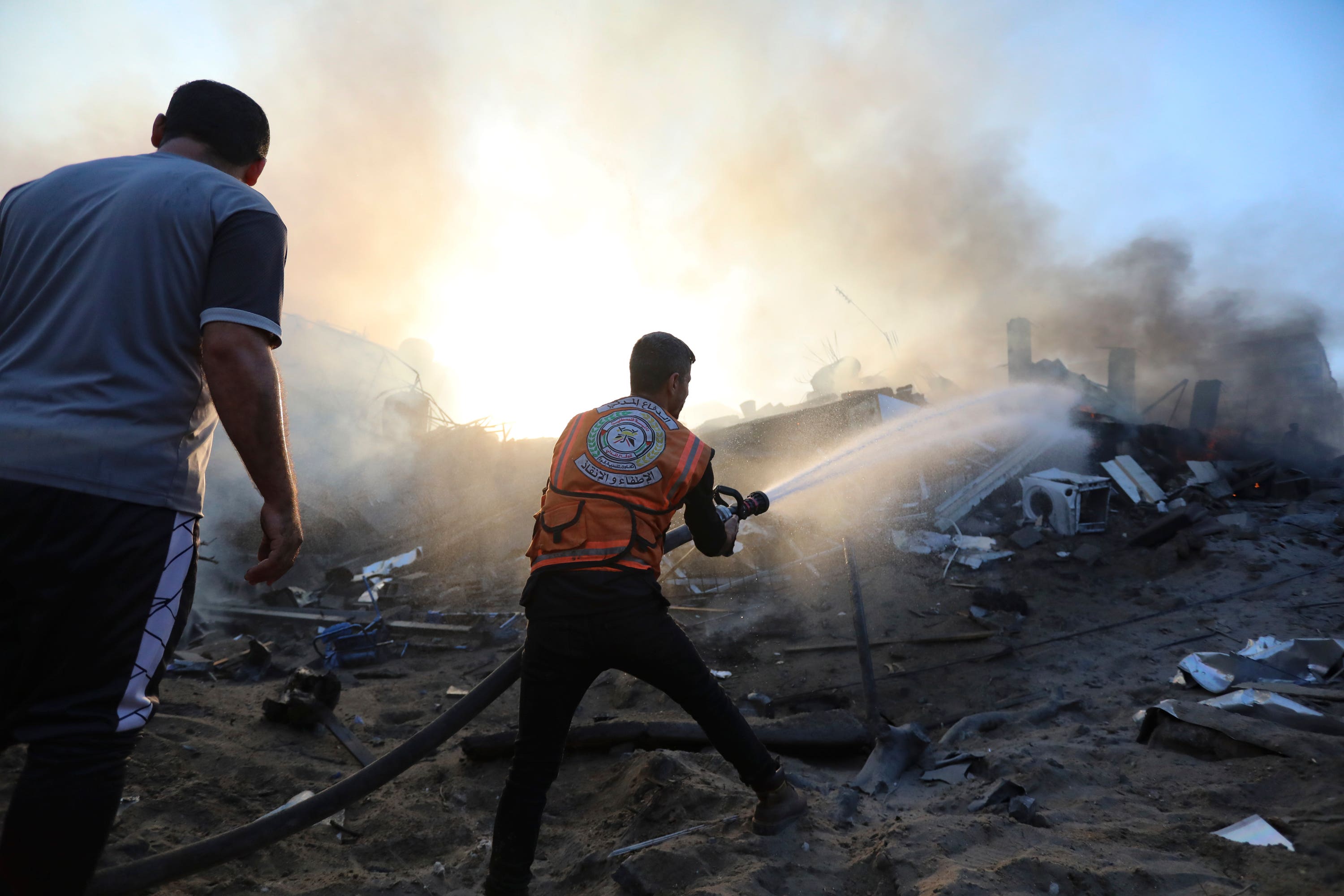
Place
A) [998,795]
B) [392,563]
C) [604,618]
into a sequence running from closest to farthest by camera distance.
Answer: [604,618], [998,795], [392,563]

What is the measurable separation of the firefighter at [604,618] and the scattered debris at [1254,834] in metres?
1.56

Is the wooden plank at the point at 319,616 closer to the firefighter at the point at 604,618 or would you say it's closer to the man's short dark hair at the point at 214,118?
the firefighter at the point at 604,618

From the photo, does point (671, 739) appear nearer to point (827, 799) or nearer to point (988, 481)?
point (827, 799)

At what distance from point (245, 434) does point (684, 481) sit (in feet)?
4.41

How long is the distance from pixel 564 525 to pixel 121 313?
132 cm

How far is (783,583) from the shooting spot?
9000 millimetres

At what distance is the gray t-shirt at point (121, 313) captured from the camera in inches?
56.2

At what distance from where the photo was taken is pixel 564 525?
230 centimetres

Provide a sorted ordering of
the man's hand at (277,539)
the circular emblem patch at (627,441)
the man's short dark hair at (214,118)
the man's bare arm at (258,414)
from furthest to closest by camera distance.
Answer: the circular emblem patch at (627,441)
the man's short dark hair at (214,118)
the man's hand at (277,539)
the man's bare arm at (258,414)

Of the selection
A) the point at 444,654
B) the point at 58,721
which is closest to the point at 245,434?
the point at 58,721

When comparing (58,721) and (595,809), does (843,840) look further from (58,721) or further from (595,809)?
(58,721)

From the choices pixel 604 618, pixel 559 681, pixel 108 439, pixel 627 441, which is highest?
pixel 108 439

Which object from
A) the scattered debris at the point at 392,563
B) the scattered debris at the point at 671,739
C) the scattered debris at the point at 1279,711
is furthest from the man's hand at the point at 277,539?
the scattered debris at the point at 392,563

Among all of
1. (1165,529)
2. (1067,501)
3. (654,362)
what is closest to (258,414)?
(654,362)
